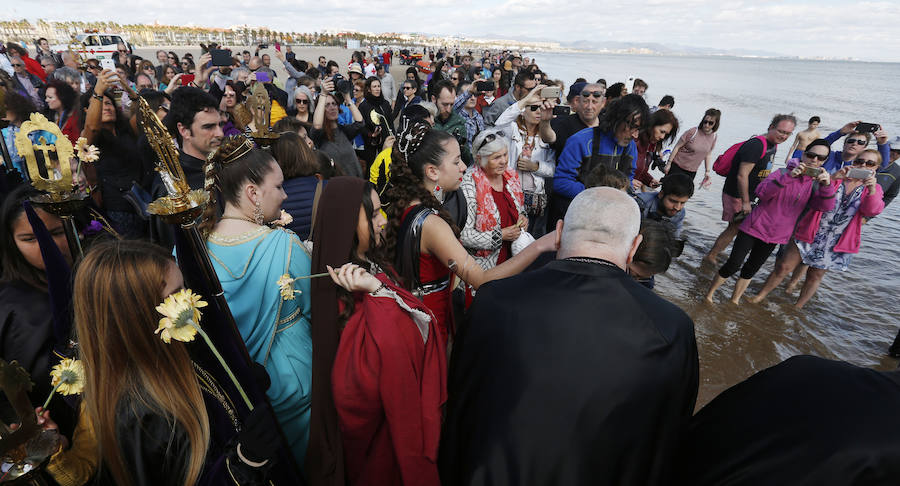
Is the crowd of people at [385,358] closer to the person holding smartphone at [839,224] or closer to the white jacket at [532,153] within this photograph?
the white jacket at [532,153]

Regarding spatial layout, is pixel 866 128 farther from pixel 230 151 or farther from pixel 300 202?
pixel 230 151

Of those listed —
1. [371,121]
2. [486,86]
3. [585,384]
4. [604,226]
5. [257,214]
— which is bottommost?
[585,384]

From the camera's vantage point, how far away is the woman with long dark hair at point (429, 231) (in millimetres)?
2270

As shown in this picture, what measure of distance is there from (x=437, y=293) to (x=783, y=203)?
4.23 metres

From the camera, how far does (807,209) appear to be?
4.54 meters

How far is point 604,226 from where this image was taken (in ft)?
5.22

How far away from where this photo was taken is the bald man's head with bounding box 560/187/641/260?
159 cm

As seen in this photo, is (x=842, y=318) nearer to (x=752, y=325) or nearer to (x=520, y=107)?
(x=752, y=325)

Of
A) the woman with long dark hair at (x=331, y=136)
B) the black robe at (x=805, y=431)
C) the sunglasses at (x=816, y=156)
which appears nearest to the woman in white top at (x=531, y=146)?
the woman with long dark hair at (x=331, y=136)

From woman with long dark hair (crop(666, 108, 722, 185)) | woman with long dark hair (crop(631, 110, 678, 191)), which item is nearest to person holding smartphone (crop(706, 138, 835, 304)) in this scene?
woman with long dark hair (crop(631, 110, 678, 191))

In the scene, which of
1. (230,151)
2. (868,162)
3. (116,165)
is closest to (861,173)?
(868,162)

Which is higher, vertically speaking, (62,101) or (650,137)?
(650,137)

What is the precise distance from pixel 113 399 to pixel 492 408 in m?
1.28

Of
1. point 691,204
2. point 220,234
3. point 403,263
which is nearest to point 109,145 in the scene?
A: point 220,234
